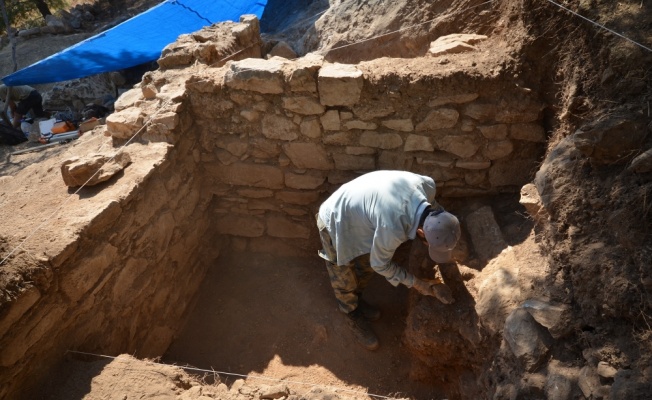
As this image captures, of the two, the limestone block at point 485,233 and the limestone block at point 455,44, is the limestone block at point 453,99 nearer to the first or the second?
the limestone block at point 455,44

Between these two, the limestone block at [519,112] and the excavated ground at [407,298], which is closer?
the excavated ground at [407,298]

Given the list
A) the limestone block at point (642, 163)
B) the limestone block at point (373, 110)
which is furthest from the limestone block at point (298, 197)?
the limestone block at point (642, 163)

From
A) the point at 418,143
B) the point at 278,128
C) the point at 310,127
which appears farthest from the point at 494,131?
the point at 278,128

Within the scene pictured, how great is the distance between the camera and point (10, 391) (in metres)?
2.54

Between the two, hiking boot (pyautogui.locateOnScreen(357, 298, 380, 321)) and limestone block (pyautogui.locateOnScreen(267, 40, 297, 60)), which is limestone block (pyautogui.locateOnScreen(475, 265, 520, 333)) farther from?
limestone block (pyautogui.locateOnScreen(267, 40, 297, 60))

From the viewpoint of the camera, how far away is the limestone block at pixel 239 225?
14.9ft

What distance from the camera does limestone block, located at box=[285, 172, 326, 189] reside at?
13.5ft

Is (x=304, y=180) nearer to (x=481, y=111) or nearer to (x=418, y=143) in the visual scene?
(x=418, y=143)

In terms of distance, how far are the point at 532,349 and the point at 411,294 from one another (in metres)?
1.41

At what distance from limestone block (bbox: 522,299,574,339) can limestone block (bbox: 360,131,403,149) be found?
1738 mm

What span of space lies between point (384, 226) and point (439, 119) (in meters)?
1.13

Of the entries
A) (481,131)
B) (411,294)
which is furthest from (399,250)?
(481,131)

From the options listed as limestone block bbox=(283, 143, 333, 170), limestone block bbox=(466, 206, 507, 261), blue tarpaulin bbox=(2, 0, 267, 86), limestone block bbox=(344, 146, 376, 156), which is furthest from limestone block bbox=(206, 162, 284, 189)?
blue tarpaulin bbox=(2, 0, 267, 86)

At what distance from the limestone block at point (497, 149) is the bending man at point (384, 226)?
70cm
